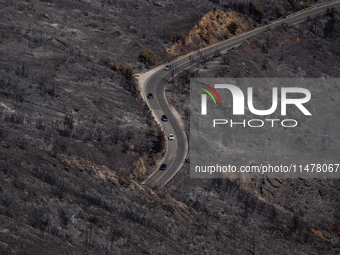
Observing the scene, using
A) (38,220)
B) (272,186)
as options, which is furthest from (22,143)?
(272,186)

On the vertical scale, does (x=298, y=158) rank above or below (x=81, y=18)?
below

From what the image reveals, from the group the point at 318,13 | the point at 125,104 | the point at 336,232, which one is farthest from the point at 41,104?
the point at 318,13

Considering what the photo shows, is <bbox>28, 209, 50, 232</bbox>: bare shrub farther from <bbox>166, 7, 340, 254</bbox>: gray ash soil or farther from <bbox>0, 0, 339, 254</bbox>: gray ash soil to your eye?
<bbox>166, 7, 340, 254</bbox>: gray ash soil

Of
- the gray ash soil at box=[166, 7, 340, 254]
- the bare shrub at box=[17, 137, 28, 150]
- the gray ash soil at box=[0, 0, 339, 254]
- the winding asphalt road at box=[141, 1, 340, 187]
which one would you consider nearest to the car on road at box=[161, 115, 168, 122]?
the winding asphalt road at box=[141, 1, 340, 187]

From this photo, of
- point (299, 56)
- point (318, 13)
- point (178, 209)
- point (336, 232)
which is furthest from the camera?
point (318, 13)

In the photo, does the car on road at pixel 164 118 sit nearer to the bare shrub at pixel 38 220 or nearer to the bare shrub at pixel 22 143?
the bare shrub at pixel 22 143

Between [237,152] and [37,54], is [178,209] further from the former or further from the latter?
[37,54]

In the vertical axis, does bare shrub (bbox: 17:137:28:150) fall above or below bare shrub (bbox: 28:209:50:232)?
above

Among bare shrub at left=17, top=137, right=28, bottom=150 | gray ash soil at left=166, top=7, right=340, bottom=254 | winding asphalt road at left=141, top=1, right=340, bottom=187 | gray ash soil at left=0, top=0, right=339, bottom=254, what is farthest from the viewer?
winding asphalt road at left=141, top=1, right=340, bottom=187
